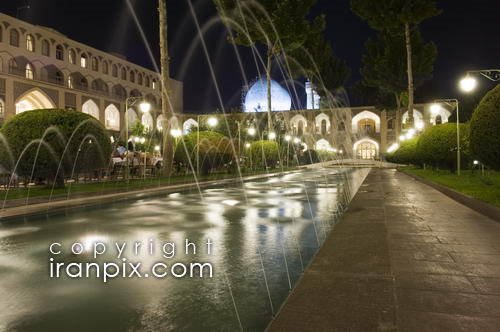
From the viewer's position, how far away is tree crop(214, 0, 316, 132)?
30734 mm

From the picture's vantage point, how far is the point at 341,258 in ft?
13.9

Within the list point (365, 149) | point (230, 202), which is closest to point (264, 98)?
point (365, 149)

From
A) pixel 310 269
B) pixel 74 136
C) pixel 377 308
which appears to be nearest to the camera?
pixel 377 308

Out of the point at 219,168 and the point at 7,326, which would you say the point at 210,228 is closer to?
the point at 7,326

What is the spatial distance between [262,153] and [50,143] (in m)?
19.7

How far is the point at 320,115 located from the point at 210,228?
6326 centimetres

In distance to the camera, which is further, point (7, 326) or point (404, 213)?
point (404, 213)

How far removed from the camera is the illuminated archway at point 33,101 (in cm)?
3871

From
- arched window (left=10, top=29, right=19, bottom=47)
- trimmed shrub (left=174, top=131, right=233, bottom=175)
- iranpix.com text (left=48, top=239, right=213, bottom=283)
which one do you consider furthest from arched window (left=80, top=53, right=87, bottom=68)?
iranpix.com text (left=48, top=239, right=213, bottom=283)

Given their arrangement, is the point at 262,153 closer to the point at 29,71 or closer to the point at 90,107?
the point at 90,107

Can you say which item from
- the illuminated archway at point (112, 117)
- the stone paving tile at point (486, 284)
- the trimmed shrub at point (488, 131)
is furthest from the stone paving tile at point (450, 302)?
the illuminated archway at point (112, 117)

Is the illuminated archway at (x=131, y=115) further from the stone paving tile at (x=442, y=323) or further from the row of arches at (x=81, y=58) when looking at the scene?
the stone paving tile at (x=442, y=323)

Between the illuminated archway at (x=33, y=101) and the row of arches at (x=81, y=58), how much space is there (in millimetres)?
4568

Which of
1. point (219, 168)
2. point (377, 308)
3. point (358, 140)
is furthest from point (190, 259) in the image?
point (358, 140)
